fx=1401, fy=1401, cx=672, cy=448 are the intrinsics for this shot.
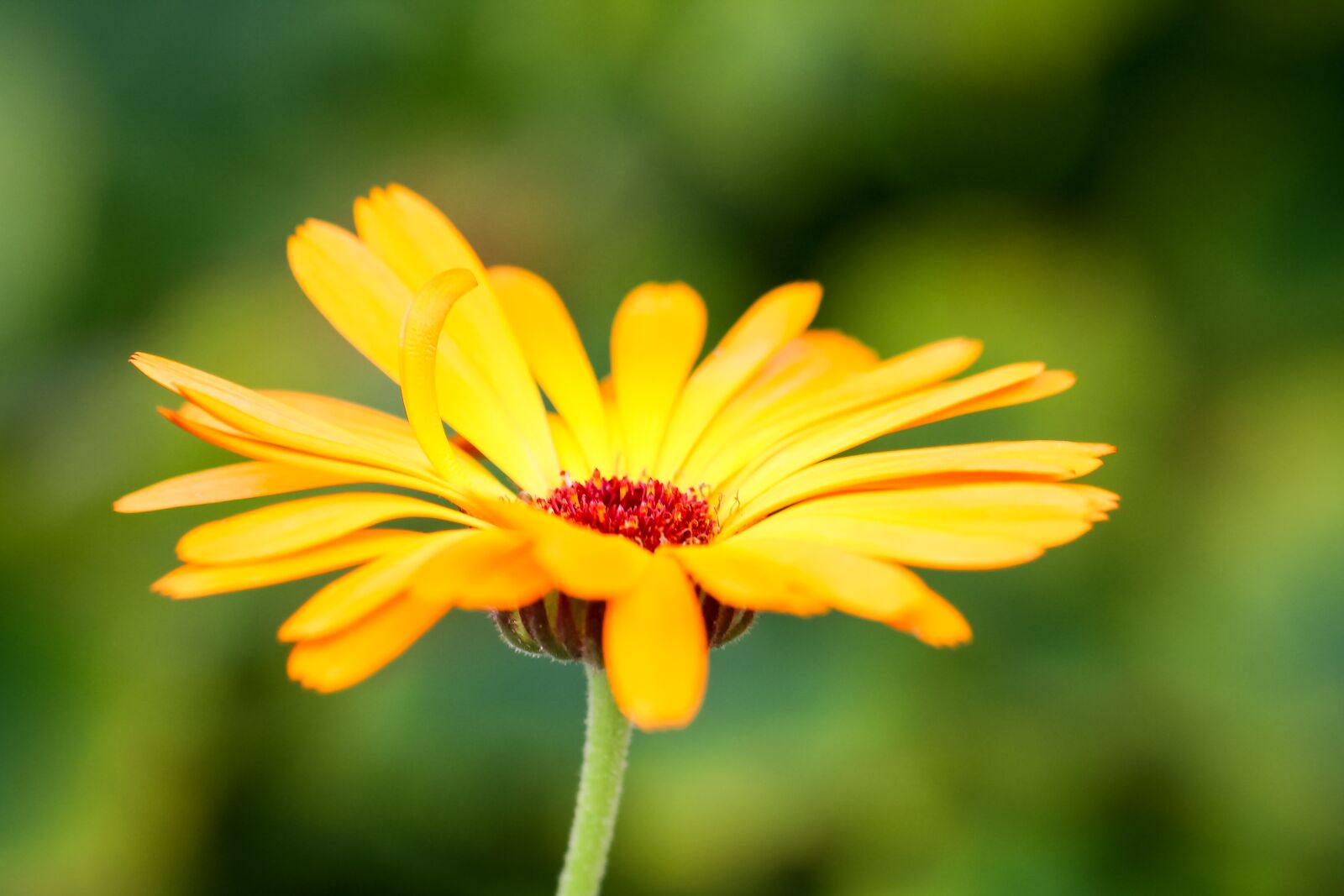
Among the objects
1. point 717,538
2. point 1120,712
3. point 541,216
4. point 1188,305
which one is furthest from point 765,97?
point 717,538

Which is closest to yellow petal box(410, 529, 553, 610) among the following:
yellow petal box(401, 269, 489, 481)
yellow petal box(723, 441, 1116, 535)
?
yellow petal box(401, 269, 489, 481)

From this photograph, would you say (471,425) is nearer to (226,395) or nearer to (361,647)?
(226,395)

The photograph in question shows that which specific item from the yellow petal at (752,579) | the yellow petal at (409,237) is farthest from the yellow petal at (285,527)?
the yellow petal at (409,237)

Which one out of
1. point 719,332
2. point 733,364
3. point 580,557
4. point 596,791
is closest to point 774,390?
point 733,364

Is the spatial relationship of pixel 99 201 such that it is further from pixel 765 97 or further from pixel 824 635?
pixel 824 635

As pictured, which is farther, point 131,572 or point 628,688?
point 131,572

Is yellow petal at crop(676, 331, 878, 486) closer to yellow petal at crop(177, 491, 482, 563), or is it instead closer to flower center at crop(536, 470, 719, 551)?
flower center at crop(536, 470, 719, 551)

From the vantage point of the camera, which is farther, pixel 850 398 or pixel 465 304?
pixel 465 304
